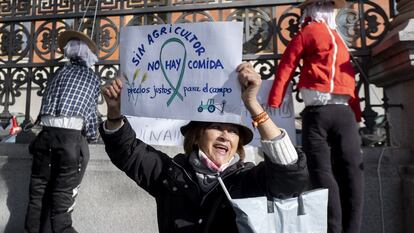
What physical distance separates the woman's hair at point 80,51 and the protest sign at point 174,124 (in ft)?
2.69

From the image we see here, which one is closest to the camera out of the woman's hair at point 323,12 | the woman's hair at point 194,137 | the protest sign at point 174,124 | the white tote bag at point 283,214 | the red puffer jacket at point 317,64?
the white tote bag at point 283,214

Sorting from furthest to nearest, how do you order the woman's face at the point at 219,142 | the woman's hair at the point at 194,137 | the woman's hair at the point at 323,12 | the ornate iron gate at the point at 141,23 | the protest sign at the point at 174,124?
the ornate iron gate at the point at 141,23 → the protest sign at the point at 174,124 → the woman's hair at the point at 323,12 → the woman's hair at the point at 194,137 → the woman's face at the point at 219,142

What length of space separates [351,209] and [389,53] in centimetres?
159

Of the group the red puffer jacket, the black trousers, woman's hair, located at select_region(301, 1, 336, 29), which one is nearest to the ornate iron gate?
woman's hair, located at select_region(301, 1, 336, 29)

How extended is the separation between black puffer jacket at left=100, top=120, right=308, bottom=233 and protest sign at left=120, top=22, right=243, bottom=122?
213mm

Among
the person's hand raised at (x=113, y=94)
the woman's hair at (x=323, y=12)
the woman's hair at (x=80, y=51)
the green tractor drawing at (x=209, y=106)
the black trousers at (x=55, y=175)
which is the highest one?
the woman's hair at (x=323, y=12)

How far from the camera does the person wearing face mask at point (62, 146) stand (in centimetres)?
349

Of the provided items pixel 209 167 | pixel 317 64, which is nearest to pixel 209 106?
pixel 209 167

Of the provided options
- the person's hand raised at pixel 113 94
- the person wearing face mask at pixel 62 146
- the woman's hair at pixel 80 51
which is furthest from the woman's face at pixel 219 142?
the woman's hair at pixel 80 51

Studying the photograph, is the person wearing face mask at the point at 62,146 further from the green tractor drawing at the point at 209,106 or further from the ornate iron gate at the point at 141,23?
the green tractor drawing at the point at 209,106

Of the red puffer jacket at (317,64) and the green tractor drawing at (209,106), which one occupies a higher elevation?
the red puffer jacket at (317,64)

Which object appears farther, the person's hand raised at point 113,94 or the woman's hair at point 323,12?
the woman's hair at point 323,12

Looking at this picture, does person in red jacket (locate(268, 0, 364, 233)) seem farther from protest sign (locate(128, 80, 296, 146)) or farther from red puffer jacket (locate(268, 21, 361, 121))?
protest sign (locate(128, 80, 296, 146))

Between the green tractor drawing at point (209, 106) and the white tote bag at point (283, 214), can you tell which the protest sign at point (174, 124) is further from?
the white tote bag at point (283, 214)
